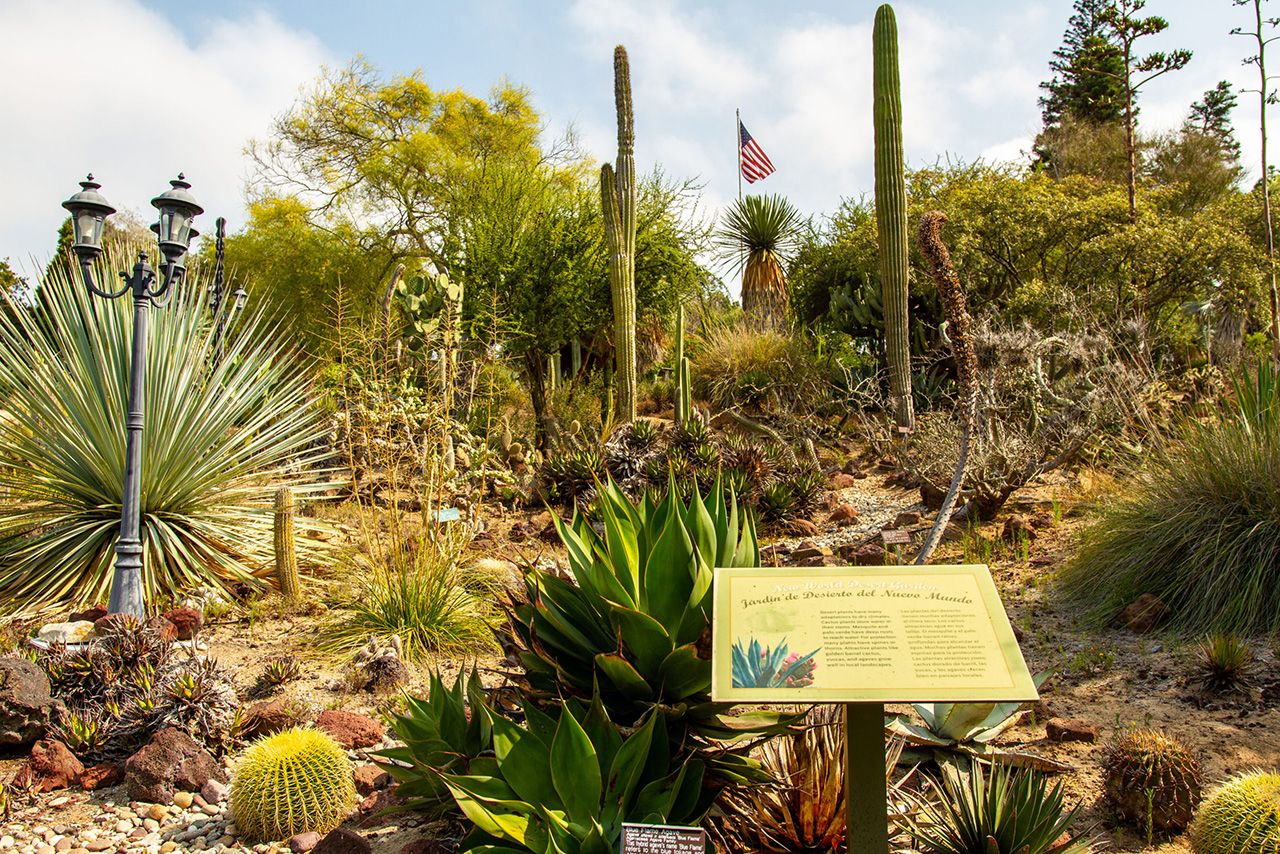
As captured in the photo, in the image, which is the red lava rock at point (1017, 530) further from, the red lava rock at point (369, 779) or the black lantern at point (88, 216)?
the black lantern at point (88, 216)

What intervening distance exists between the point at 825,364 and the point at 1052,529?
801 cm

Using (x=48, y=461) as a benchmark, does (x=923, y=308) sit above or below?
above

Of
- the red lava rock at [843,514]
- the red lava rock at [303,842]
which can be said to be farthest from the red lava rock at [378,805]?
Result: the red lava rock at [843,514]

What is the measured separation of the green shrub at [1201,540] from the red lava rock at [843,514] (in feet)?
9.15

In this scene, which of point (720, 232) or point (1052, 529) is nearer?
point (1052, 529)

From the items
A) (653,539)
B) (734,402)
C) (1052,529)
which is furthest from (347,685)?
(734,402)

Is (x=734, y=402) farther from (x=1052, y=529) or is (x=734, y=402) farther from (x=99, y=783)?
(x=99, y=783)

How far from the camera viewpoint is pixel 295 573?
6.03 metres

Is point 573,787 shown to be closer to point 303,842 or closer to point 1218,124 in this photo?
point 303,842

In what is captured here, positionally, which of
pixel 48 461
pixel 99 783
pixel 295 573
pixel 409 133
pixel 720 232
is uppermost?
pixel 409 133

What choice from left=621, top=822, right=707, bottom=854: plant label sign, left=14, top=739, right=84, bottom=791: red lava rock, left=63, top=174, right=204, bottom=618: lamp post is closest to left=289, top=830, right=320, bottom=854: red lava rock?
left=14, top=739, right=84, bottom=791: red lava rock

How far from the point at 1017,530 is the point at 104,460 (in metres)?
7.41

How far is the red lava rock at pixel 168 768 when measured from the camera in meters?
3.51

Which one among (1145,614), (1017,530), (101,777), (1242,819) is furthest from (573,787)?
(1017,530)
